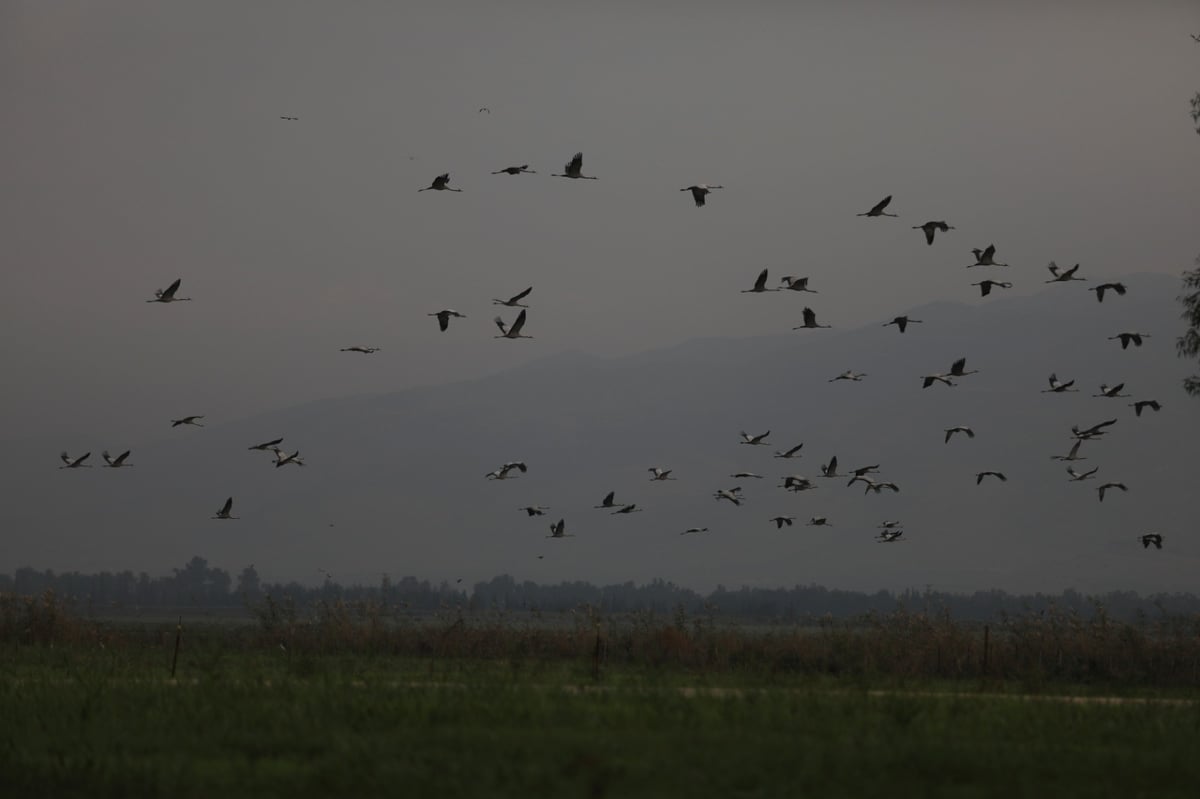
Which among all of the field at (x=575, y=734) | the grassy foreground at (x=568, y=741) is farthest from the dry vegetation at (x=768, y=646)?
the grassy foreground at (x=568, y=741)

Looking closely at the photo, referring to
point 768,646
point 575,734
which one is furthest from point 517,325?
point 575,734

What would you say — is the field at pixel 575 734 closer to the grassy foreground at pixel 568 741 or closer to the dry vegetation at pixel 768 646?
the grassy foreground at pixel 568 741

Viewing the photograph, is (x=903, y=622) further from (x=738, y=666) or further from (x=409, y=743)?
(x=409, y=743)

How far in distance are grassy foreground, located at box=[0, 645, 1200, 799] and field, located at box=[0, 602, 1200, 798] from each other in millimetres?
50

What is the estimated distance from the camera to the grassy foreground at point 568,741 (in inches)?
832

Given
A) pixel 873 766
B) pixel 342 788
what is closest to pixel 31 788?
pixel 342 788

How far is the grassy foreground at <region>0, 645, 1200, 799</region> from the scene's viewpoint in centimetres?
2112

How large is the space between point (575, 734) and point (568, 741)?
55 cm

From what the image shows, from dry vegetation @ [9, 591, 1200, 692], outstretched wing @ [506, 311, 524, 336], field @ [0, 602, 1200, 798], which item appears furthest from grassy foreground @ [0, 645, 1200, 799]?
outstretched wing @ [506, 311, 524, 336]

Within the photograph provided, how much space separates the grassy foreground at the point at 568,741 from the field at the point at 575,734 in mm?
50

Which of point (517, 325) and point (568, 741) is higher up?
point (517, 325)

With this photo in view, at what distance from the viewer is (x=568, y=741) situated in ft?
76.4

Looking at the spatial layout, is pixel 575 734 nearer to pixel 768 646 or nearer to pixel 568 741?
pixel 568 741

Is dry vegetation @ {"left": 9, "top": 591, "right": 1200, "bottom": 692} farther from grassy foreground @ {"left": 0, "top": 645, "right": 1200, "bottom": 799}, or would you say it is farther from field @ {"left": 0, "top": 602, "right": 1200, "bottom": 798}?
grassy foreground @ {"left": 0, "top": 645, "right": 1200, "bottom": 799}
